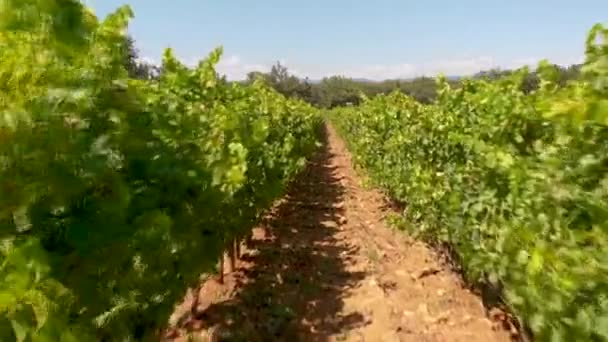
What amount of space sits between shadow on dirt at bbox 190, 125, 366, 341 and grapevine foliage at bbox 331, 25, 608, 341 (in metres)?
1.42

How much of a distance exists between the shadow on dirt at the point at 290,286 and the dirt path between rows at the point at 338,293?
0.01 metres

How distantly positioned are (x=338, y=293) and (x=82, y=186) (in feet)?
15.6

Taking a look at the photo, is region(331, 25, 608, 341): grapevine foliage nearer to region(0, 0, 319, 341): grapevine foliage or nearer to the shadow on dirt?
the shadow on dirt

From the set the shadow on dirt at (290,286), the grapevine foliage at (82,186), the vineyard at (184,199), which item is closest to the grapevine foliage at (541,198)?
the vineyard at (184,199)

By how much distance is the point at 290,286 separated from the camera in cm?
682

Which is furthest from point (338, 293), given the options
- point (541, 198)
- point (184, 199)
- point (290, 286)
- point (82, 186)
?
point (82, 186)

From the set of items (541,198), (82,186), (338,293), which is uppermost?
(82,186)

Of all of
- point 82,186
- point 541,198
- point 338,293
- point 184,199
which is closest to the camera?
point 82,186

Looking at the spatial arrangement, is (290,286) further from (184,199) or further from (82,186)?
(82,186)

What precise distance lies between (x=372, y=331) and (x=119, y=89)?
12.3ft

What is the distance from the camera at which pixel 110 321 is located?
250 centimetres

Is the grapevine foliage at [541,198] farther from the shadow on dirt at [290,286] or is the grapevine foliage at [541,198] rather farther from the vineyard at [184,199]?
the shadow on dirt at [290,286]

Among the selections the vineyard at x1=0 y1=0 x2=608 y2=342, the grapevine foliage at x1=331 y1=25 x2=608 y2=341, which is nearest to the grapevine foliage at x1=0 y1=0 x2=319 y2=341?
the vineyard at x1=0 y1=0 x2=608 y2=342

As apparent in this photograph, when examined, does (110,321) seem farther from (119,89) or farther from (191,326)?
(191,326)
